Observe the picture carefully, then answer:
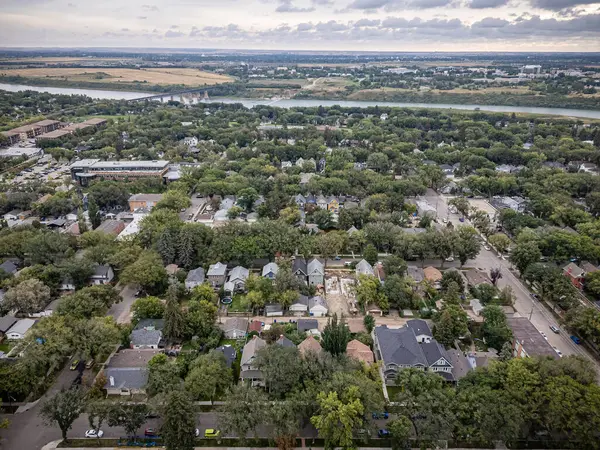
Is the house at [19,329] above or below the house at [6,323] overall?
below

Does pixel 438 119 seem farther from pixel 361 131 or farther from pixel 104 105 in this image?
pixel 104 105

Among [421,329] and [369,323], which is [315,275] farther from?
[421,329]

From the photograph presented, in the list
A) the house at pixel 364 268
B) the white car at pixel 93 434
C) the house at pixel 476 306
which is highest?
the house at pixel 364 268

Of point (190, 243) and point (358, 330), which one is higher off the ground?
point (190, 243)

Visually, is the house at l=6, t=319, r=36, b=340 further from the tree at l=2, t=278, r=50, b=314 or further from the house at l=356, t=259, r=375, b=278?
the house at l=356, t=259, r=375, b=278

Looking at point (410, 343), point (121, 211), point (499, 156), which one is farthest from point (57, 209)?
point (499, 156)

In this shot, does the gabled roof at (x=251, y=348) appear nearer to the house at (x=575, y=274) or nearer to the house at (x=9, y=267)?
the house at (x=9, y=267)

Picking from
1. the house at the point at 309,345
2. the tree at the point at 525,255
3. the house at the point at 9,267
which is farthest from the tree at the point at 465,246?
the house at the point at 9,267
